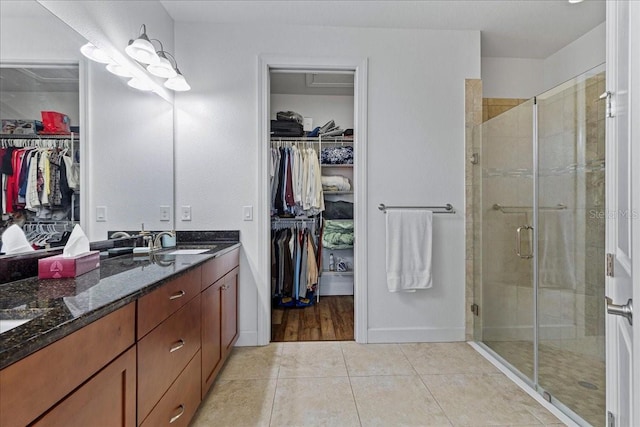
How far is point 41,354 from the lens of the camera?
619 mm

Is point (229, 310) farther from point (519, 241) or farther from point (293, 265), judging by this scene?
point (519, 241)

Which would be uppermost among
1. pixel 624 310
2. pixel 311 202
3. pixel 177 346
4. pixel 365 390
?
pixel 311 202

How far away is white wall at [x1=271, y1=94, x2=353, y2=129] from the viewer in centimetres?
363

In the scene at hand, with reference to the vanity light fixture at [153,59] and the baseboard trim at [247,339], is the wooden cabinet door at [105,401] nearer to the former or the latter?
the baseboard trim at [247,339]

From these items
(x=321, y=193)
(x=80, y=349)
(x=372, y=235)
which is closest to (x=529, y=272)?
(x=372, y=235)

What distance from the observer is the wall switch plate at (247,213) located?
2.41m

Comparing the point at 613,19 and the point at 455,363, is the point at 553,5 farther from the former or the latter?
the point at 455,363

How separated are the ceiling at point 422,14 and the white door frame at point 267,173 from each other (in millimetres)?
293

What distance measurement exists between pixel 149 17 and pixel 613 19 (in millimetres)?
2474

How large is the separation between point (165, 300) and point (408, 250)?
1.82 metres

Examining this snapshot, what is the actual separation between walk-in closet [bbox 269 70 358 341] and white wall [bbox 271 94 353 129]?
0.01 metres

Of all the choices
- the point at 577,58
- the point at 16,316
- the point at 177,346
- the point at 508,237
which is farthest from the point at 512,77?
the point at 16,316

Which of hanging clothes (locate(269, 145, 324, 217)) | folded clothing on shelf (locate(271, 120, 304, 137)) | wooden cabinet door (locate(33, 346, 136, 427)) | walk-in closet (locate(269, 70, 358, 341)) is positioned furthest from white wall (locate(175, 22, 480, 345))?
wooden cabinet door (locate(33, 346, 136, 427))

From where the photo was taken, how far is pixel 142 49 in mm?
1760
